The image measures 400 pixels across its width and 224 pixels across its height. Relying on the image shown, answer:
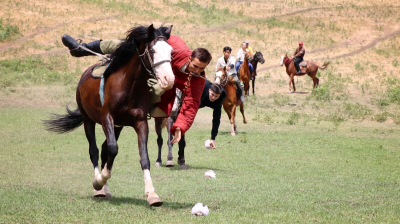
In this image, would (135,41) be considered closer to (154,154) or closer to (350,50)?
(154,154)

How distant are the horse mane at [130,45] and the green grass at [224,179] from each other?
1.63m

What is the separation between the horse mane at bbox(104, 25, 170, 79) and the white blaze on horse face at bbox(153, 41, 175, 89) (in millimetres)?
265

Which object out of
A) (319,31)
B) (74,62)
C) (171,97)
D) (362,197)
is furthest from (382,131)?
(319,31)

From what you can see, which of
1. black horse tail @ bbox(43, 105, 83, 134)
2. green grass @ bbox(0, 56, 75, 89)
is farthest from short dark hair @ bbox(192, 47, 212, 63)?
green grass @ bbox(0, 56, 75, 89)

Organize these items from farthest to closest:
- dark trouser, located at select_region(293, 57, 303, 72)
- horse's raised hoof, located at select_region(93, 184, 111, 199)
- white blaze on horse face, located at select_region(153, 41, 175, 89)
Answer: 1. dark trouser, located at select_region(293, 57, 303, 72)
2. horse's raised hoof, located at select_region(93, 184, 111, 199)
3. white blaze on horse face, located at select_region(153, 41, 175, 89)

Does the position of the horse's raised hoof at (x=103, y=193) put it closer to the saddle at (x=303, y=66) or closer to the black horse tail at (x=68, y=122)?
the black horse tail at (x=68, y=122)

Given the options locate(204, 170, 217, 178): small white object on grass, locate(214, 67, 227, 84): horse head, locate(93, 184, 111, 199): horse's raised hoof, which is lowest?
locate(204, 170, 217, 178): small white object on grass

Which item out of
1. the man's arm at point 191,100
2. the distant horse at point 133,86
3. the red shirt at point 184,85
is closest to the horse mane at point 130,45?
the distant horse at point 133,86

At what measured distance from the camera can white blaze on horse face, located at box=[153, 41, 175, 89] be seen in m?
5.47

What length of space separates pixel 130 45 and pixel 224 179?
128 inches

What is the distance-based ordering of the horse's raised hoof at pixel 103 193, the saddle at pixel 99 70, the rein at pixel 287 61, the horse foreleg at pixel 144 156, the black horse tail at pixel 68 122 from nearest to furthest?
the horse foreleg at pixel 144 156
the horse's raised hoof at pixel 103 193
the saddle at pixel 99 70
the black horse tail at pixel 68 122
the rein at pixel 287 61

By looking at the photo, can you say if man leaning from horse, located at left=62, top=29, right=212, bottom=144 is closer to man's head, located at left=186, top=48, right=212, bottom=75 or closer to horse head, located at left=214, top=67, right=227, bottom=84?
man's head, located at left=186, top=48, right=212, bottom=75

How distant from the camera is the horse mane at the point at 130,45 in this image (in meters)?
6.02

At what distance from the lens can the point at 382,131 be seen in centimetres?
1578
